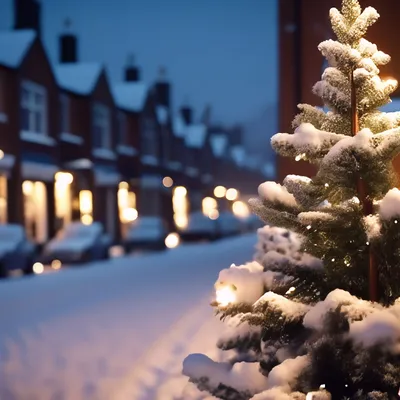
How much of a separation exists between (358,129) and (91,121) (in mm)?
29115

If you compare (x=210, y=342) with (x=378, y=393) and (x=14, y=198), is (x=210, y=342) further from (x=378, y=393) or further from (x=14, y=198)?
(x=14, y=198)

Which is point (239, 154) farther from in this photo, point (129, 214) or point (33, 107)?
point (33, 107)

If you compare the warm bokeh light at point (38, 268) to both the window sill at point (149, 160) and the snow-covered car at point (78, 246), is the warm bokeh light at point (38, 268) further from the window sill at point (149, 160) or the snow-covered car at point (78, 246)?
the window sill at point (149, 160)

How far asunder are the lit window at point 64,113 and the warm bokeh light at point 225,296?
88.4ft

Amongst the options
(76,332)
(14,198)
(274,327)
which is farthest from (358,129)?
(14,198)

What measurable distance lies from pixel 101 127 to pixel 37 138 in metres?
7.15

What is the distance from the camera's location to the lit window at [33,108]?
26938mm

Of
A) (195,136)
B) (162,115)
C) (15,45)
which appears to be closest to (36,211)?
(15,45)

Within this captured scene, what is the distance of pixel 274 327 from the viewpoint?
4.11 metres

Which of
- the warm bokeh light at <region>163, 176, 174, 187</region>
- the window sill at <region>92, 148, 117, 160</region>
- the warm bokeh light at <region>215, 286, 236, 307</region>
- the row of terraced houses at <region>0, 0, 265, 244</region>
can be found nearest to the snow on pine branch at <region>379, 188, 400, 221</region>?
the warm bokeh light at <region>215, 286, 236, 307</region>

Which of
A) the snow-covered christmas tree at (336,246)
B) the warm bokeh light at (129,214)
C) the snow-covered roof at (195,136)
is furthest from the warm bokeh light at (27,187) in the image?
the snow-covered roof at (195,136)

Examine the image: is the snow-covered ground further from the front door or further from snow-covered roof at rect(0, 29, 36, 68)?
snow-covered roof at rect(0, 29, 36, 68)

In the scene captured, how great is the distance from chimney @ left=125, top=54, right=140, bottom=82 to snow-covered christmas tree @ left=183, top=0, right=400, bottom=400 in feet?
133

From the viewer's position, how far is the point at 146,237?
3000cm
